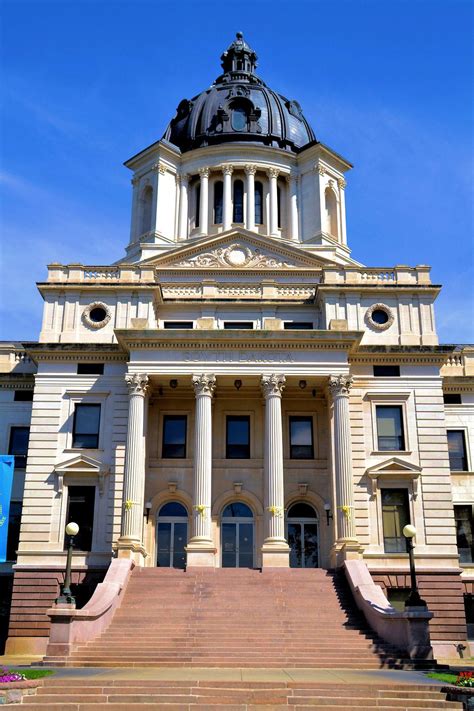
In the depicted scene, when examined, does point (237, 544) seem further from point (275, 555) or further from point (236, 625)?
point (236, 625)

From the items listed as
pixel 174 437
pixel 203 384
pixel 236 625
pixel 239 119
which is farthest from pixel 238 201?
pixel 236 625

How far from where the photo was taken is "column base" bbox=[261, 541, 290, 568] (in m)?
32.9

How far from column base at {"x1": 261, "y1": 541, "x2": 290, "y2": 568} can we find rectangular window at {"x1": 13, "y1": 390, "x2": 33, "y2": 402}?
52.7 ft

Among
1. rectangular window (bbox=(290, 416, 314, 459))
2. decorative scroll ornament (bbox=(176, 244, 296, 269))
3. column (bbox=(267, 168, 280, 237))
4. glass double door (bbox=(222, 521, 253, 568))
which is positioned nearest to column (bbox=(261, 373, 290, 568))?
rectangular window (bbox=(290, 416, 314, 459))

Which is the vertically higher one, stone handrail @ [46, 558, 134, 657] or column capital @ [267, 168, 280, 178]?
column capital @ [267, 168, 280, 178]

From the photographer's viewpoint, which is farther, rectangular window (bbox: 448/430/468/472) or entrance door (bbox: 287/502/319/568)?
rectangular window (bbox: 448/430/468/472)

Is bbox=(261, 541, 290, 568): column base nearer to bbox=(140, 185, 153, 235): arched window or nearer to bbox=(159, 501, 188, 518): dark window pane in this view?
bbox=(159, 501, 188, 518): dark window pane

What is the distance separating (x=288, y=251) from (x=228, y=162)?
12744 millimetres

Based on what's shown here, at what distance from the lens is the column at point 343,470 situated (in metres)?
33.5

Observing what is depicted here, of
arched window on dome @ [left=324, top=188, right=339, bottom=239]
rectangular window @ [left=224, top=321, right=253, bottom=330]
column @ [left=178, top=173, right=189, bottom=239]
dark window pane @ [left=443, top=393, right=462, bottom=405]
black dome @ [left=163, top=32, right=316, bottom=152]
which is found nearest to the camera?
rectangular window @ [left=224, top=321, right=253, bottom=330]

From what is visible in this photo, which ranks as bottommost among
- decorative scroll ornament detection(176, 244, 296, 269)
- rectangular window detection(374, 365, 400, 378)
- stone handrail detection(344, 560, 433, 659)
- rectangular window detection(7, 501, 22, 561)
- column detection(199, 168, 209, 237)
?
stone handrail detection(344, 560, 433, 659)

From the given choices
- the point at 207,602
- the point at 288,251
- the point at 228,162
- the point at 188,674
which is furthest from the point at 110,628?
the point at 228,162

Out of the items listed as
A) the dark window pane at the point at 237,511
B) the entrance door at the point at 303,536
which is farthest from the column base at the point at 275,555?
the dark window pane at the point at 237,511

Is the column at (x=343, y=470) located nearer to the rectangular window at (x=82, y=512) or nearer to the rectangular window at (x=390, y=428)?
the rectangular window at (x=390, y=428)
